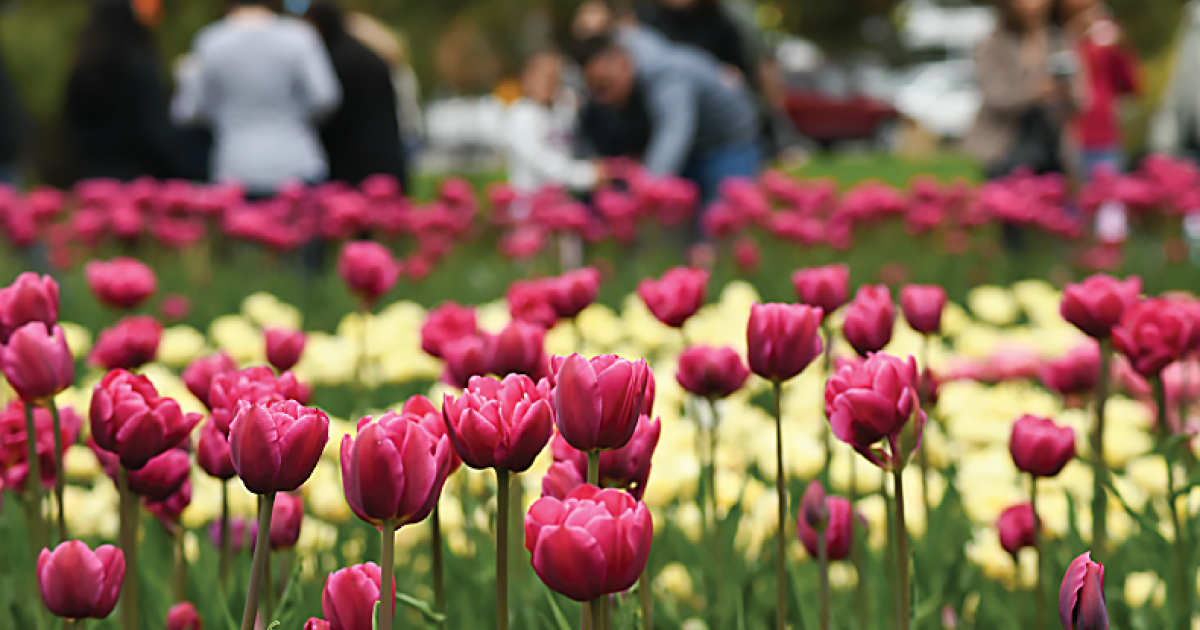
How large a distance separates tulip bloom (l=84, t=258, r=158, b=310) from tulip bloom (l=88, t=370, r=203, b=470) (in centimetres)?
115

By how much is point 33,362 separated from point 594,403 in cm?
62

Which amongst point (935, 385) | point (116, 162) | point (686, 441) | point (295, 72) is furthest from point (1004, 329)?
point (116, 162)

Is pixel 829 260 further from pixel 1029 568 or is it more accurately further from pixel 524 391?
pixel 524 391

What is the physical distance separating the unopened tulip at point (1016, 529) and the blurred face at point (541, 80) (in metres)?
5.47

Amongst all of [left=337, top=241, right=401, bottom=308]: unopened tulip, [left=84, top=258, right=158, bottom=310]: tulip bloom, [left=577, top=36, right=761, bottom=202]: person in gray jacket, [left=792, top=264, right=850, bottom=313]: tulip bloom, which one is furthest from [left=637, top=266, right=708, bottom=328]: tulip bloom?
[left=577, top=36, right=761, bottom=202]: person in gray jacket

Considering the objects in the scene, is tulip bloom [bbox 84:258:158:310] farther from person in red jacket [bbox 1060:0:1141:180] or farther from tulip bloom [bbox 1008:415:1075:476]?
person in red jacket [bbox 1060:0:1141:180]

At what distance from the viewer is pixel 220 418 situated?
1.06 meters

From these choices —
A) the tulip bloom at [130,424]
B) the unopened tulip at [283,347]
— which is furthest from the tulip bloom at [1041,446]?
the unopened tulip at [283,347]

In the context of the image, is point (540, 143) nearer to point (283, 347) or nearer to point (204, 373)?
point (283, 347)

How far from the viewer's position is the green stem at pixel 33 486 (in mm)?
1178

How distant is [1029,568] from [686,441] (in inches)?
25.4

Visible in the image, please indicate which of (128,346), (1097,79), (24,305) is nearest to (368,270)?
(128,346)

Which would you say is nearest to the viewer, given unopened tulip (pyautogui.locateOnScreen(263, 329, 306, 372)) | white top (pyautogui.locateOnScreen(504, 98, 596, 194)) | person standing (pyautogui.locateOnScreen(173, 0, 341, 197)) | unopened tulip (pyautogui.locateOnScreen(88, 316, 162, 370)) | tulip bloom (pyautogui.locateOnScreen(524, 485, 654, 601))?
tulip bloom (pyautogui.locateOnScreen(524, 485, 654, 601))

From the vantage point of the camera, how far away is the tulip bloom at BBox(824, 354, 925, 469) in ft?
3.17
